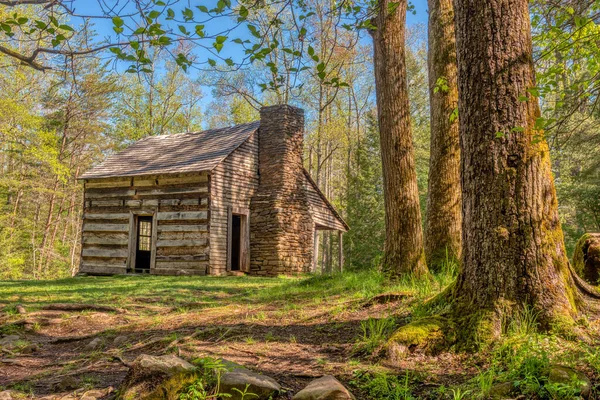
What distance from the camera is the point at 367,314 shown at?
192 inches

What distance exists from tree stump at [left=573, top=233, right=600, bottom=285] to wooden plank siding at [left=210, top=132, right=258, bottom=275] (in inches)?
485

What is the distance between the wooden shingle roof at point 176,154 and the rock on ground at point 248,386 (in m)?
13.0

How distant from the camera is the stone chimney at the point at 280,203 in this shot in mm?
16953

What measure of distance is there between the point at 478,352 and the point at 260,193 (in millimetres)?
15085

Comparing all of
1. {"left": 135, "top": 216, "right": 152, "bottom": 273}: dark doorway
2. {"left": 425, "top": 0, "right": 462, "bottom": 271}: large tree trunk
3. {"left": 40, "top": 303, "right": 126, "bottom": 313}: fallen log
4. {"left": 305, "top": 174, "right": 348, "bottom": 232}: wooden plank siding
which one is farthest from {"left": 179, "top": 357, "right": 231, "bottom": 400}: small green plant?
{"left": 305, "top": 174, "right": 348, "bottom": 232}: wooden plank siding

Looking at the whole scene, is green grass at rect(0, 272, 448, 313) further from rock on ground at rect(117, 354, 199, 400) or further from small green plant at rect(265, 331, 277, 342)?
rock on ground at rect(117, 354, 199, 400)

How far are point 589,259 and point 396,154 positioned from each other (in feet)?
9.83

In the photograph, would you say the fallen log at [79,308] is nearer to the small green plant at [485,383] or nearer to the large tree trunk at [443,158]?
the large tree trunk at [443,158]

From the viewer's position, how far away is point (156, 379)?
2709mm

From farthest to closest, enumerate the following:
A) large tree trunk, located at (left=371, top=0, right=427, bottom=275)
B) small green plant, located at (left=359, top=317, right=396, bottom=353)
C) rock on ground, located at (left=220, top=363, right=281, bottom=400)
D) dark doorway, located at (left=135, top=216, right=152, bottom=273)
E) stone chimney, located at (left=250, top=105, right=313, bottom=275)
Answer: dark doorway, located at (left=135, top=216, right=152, bottom=273), stone chimney, located at (left=250, top=105, right=313, bottom=275), large tree trunk, located at (left=371, top=0, right=427, bottom=275), small green plant, located at (left=359, top=317, right=396, bottom=353), rock on ground, located at (left=220, top=363, right=281, bottom=400)

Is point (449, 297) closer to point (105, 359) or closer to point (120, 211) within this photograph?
point (105, 359)

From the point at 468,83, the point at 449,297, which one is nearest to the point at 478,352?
the point at 449,297

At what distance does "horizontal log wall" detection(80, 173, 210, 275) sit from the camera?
15633 millimetres

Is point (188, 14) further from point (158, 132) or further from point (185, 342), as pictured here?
point (158, 132)
